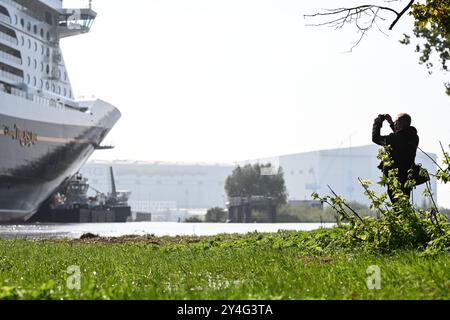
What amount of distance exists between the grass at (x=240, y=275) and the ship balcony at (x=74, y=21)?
2648 inches

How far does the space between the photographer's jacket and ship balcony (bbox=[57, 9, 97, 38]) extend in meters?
70.2

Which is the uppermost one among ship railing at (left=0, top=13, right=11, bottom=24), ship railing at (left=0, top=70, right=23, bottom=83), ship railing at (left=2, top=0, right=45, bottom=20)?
ship railing at (left=2, top=0, right=45, bottom=20)

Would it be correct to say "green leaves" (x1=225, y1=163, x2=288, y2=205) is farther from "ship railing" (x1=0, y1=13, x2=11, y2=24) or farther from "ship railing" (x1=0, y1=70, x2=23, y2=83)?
"ship railing" (x1=0, y1=13, x2=11, y2=24)

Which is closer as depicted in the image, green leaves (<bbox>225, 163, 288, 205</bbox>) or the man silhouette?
the man silhouette

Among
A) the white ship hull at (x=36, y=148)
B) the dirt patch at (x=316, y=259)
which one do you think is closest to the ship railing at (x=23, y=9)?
the white ship hull at (x=36, y=148)

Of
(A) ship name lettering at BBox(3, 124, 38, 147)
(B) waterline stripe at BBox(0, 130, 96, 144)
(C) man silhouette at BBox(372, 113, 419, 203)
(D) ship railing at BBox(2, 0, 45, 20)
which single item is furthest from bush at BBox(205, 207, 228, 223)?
(C) man silhouette at BBox(372, 113, 419, 203)

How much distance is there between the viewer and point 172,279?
9.04 m

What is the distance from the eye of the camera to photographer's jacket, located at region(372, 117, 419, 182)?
1173 centimetres

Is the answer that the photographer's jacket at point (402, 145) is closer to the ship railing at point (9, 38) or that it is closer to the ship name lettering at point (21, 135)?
the ship name lettering at point (21, 135)

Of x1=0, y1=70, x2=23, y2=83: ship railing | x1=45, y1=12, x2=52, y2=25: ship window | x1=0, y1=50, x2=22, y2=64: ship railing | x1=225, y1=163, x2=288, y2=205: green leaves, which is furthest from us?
x1=225, y1=163, x2=288, y2=205: green leaves

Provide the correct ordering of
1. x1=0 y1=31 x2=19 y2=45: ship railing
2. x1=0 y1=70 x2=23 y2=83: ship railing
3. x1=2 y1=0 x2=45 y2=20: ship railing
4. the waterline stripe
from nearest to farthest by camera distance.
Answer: x1=0 y1=70 x2=23 y2=83: ship railing → x1=0 y1=31 x2=19 y2=45: ship railing → the waterline stripe → x1=2 y1=0 x2=45 y2=20: ship railing

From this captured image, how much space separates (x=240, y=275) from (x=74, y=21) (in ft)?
245

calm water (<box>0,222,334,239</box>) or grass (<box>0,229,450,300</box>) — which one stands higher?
calm water (<box>0,222,334,239</box>)
